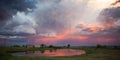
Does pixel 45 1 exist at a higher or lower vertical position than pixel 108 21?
higher

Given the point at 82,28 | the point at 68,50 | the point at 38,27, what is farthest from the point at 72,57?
the point at 38,27

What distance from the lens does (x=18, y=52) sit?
272 inches

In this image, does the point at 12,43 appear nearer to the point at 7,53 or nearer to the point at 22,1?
the point at 7,53

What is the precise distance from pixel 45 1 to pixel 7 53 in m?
1.90

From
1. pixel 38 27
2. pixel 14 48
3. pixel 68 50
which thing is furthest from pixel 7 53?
pixel 68 50

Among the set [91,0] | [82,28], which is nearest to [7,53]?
[82,28]

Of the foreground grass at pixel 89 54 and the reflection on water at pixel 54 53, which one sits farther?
the reflection on water at pixel 54 53

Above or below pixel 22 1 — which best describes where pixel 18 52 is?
below

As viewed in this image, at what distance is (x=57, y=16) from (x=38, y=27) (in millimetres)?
642

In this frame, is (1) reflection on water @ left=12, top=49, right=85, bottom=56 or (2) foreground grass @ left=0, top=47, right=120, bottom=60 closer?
(2) foreground grass @ left=0, top=47, right=120, bottom=60

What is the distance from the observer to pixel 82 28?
21.8 ft

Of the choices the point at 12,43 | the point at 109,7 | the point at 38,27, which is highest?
the point at 109,7

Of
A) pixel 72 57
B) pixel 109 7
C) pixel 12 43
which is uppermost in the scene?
pixel 109 7

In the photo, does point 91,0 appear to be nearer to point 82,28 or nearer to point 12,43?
point 82,28
